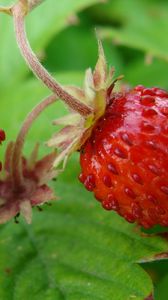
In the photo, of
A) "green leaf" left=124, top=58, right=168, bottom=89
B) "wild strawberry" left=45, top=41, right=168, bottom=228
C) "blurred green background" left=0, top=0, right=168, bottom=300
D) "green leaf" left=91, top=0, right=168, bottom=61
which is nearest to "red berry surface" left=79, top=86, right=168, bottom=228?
"wild strawberry" left=45, top=41, right=168, bottom=228

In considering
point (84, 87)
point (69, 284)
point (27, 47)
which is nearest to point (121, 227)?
point (69, 284)

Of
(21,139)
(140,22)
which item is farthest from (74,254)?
(140,22)

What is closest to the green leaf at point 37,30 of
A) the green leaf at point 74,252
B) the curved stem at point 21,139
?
the green leaf at point 74,252

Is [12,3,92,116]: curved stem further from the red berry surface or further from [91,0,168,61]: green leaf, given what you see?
[91,0,168,61]: green leaf

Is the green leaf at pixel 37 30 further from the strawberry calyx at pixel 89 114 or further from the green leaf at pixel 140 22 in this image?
the strawberry calyx at pixel 89 114

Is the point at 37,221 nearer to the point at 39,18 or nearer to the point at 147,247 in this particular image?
the point at 147,247

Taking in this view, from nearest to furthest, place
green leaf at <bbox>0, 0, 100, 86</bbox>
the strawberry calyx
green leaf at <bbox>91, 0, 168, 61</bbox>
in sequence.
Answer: the strawberry calyx, green leaf at <bbox>91, 0, 168, 61</bbox>, green leaf at <bbox>0, 0, 100, 86</bbox>
